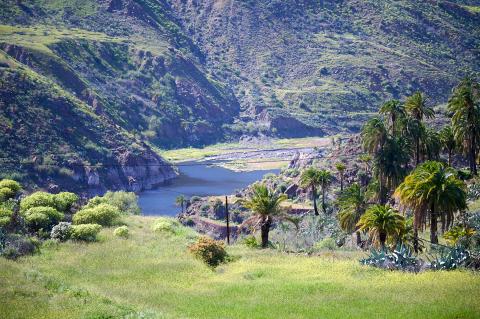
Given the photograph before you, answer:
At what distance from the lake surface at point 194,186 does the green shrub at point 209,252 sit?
86543 mm

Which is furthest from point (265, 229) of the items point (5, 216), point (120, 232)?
point (5, 216)

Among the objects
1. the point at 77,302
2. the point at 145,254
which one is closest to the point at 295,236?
the point at 145,254

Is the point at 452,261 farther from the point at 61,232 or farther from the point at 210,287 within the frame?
the point at 61,232

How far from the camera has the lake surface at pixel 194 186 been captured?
139500mm

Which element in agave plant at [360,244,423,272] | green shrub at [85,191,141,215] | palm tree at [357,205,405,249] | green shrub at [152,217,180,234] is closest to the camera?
agave plant at [360,244,423,272]

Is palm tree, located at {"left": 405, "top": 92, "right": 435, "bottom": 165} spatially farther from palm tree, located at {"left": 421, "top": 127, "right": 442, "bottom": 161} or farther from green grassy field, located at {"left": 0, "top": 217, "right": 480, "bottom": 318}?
green grassy field, located at {"left": 0, "top": 217, "right": 480, "bottom": 318}

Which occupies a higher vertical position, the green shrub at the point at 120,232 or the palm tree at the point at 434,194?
the palm tree at the point at 434,194

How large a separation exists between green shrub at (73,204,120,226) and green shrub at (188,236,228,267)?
9.81 metres

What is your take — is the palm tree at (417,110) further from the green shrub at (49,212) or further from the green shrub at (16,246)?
the green shrub at (16,246)

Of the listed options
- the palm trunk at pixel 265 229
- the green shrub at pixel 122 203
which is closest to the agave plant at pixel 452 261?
the palm trunk at pixel 265 229

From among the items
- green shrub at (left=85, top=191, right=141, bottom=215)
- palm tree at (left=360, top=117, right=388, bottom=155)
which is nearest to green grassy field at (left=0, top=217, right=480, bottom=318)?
green shrub at (left=85, top=191, right=141, bottom=215)

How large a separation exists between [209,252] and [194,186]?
118569 millimetres

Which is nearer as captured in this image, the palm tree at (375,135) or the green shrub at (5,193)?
the green shrub at (5,193)

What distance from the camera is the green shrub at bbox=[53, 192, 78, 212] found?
5098 cm
